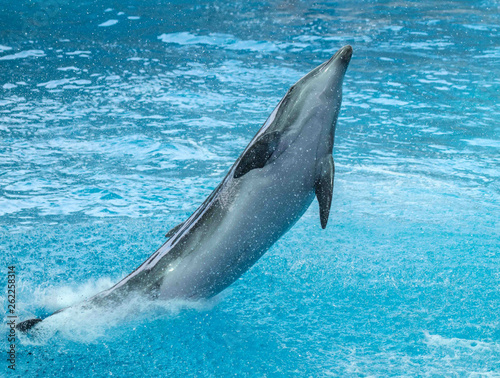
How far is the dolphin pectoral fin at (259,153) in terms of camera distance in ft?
12.7

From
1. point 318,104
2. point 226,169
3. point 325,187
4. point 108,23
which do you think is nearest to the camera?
point 325,187

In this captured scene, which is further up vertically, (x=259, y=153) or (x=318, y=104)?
(x=318, y=104)

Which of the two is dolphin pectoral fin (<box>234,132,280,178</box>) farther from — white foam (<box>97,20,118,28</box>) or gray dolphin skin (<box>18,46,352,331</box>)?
white foam (<box>97,20,118,28</box>)

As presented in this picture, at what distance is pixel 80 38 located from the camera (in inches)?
528

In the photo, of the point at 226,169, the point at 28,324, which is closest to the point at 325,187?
the point at 28,324

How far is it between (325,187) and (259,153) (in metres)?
0.49

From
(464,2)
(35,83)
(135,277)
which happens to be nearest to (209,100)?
(35,83)

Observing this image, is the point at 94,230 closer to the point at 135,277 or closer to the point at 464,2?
the point at 135,277

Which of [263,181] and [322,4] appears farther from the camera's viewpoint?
[322,4]

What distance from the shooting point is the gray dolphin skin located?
3.89m

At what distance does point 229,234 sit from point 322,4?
553 inches

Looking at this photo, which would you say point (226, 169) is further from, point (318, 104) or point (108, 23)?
point (108, 23)

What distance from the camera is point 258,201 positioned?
390 cm

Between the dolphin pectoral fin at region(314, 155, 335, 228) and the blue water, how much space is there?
3.16 feet
